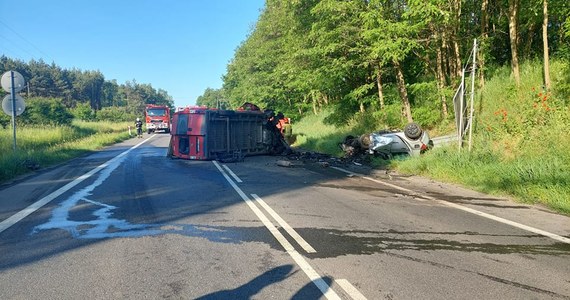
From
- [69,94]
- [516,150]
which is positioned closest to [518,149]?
[516,150]

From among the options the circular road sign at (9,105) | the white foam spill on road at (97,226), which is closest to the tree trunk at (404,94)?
the white foam spill on road at (97,226)

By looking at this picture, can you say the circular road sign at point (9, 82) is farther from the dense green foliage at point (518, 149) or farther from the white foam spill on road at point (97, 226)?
the dense green foliage at point (518, 149)

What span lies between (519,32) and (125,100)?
534 feet

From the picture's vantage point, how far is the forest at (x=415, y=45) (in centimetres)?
1439

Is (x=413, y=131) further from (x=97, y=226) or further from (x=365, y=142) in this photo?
(x=97, y=226)

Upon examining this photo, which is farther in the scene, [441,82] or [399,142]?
[441,82]

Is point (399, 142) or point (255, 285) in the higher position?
point (399, 142)

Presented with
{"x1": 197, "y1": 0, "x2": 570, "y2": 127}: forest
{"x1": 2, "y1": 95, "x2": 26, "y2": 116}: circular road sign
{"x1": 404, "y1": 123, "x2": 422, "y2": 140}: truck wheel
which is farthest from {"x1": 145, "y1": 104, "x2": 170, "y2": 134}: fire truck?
{"x1": 404, "y1": 123, "x2": 422, "y2": 140}: truck wheel

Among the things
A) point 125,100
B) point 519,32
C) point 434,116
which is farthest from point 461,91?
point 125,100

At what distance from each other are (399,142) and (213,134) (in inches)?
282

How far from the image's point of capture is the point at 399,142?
49.0ft

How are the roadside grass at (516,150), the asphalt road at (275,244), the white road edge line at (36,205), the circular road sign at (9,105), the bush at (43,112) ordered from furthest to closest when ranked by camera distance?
the bush at (43,112)
the circular road sign at (9,105)
the roadside grass at (516,150)
the white road edge line at (36,205)
the asphalt road at (275,244)

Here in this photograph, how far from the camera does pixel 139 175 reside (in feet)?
40.7

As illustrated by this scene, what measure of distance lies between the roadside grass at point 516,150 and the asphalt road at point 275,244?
68cm
